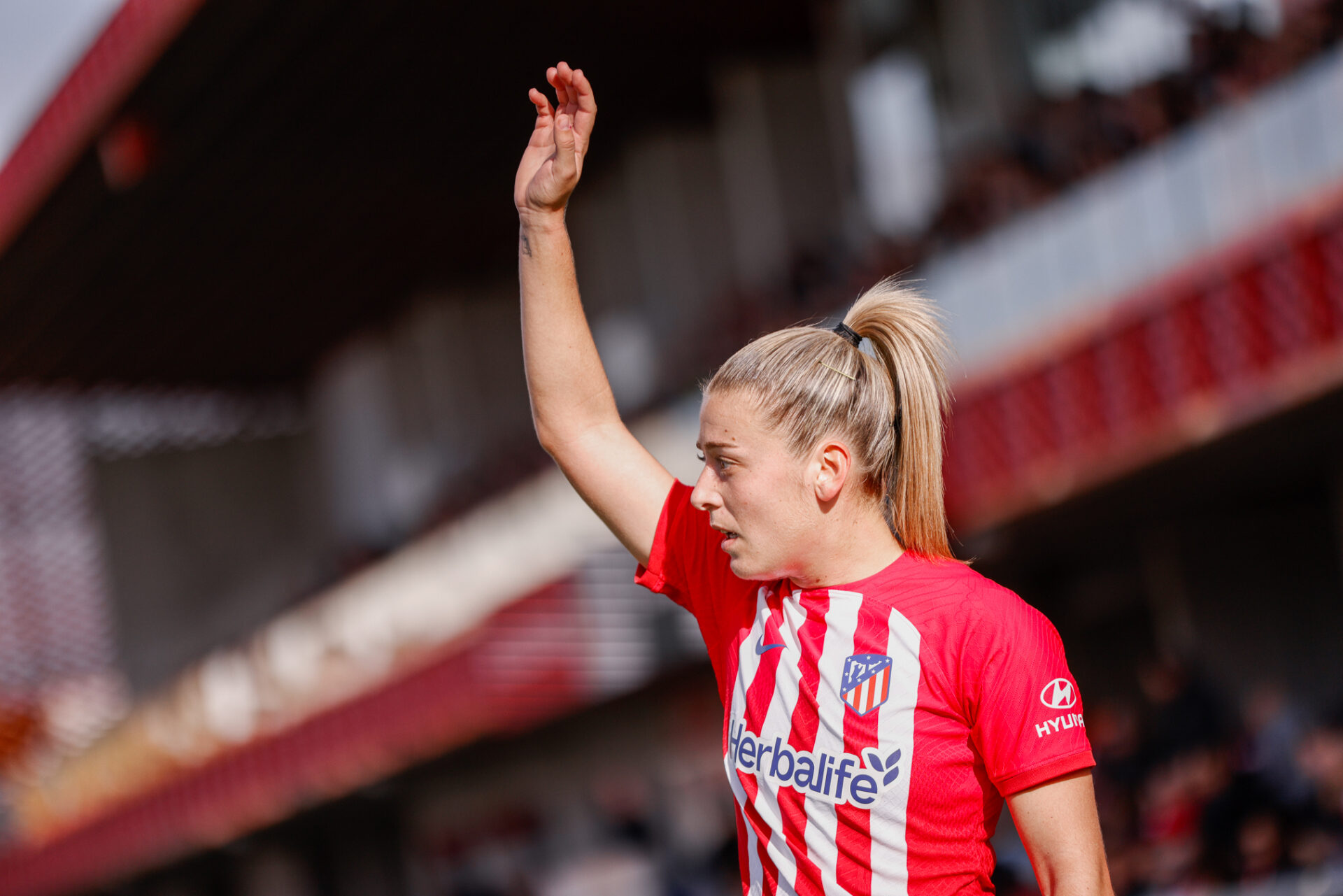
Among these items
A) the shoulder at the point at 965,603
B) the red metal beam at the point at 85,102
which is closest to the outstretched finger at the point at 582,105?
the shoulder at the point at 965,603

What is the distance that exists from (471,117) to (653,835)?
5.79 metres

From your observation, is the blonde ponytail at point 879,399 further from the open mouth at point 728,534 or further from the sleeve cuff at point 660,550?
the sleeve cuff at point 660,550

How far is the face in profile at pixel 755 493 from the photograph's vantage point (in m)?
2.16

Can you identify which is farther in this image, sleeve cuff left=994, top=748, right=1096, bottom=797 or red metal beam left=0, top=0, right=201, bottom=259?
red metal beam left=0, top=0, right=201, bottom=259

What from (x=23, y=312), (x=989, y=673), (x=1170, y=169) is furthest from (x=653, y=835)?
(x=989, y=673)

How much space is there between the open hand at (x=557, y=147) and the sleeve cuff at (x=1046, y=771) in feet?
3.40

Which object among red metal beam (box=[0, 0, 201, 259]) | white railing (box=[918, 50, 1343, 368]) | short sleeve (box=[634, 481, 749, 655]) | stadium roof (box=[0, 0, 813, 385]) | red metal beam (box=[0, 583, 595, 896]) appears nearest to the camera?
short sleeve (box=[634, 481, 749, 655])

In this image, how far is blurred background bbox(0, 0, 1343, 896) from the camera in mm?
6883

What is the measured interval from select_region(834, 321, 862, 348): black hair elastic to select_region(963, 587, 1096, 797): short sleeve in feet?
1.34

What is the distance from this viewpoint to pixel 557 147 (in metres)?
2.43

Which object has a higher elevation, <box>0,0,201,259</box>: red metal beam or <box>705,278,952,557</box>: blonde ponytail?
<box>0,0,201,259</box>: red metal beam

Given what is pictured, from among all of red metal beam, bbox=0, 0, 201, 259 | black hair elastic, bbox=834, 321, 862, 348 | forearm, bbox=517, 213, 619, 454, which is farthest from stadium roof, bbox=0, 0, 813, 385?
black hair elastic, bbox=834, 321, 862, 348

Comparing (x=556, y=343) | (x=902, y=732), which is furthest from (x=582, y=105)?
(x=902, y=732)

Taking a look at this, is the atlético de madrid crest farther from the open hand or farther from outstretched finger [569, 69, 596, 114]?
outstretched finger [569, 69, 596, 114]
